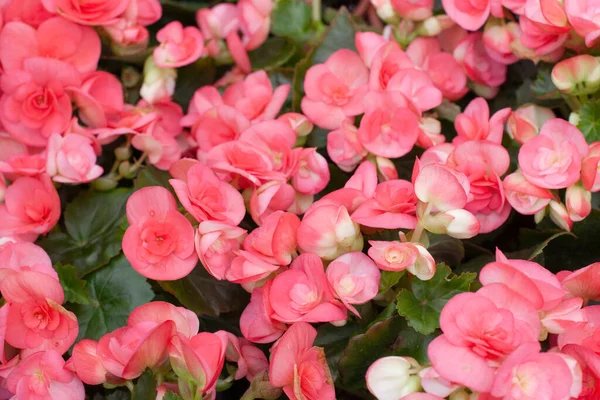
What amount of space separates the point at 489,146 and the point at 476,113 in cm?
10

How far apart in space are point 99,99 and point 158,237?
0.30 meters

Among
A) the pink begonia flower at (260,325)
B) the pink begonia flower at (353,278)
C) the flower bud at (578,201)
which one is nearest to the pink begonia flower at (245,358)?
the pink begonia flower at (260,325)

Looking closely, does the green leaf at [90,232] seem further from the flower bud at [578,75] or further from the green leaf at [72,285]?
the flower bud at [578,75]

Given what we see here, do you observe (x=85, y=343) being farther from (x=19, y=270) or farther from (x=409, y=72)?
(x=409, y=72)

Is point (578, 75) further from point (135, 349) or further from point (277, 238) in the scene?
point (135, 349)

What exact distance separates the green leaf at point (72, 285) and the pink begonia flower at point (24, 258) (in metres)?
0.05

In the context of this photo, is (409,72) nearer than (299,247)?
No

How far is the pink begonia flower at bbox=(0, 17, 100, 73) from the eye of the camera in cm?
88

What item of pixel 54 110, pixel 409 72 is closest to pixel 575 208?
pixel 409 72

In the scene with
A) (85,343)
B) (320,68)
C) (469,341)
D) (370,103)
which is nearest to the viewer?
(469,341)

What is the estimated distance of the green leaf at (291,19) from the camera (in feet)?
3.66

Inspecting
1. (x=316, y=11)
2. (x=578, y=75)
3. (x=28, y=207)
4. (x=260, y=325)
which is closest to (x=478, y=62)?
(x=578, y=75)

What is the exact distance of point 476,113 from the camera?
2.66 ft

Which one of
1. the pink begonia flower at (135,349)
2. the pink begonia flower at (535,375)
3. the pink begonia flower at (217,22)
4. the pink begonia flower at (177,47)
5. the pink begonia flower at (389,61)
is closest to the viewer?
the pink begonia flower at (535,375)
